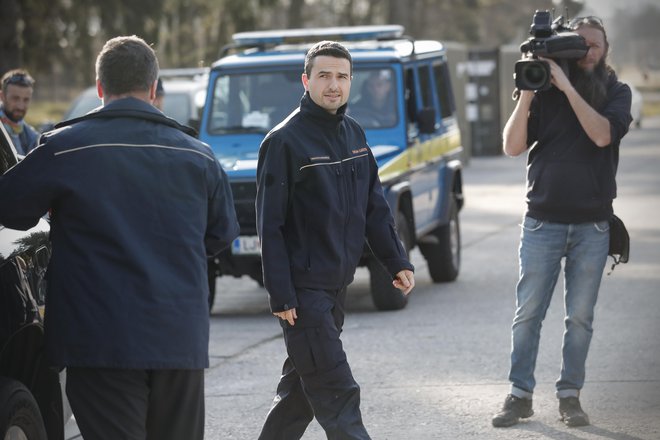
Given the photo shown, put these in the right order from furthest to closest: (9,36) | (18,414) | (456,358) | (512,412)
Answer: (9,36) → (456,358) → (512,412) → (18,414)

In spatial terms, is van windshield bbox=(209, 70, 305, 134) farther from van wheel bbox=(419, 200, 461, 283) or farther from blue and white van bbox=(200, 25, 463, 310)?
van wheel bbox=(419, 200, 461, 283)

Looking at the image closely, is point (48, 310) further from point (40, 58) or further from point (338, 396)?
point (40, 58)

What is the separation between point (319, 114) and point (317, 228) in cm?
45

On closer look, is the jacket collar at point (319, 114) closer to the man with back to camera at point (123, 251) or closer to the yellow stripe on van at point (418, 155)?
the man with back to camera at point (123, 251)

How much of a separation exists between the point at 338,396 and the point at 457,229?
7.91 m

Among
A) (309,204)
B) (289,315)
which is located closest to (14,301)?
(289,315)

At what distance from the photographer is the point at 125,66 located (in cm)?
448

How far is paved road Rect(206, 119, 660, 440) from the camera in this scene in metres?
6.98

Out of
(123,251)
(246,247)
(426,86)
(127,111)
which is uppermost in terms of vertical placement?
(127,111)

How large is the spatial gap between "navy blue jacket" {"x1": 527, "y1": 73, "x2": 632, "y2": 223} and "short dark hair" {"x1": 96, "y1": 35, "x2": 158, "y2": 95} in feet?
9.02

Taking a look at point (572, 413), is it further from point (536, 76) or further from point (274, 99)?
point (274, 99)

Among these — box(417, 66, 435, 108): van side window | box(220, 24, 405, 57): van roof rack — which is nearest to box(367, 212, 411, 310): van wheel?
box(417, 66, 435, 108): van side window

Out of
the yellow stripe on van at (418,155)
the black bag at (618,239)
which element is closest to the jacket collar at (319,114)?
the black bag at (618,239)

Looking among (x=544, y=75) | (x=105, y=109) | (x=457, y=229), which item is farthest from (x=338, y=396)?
(x=457, y=229)
